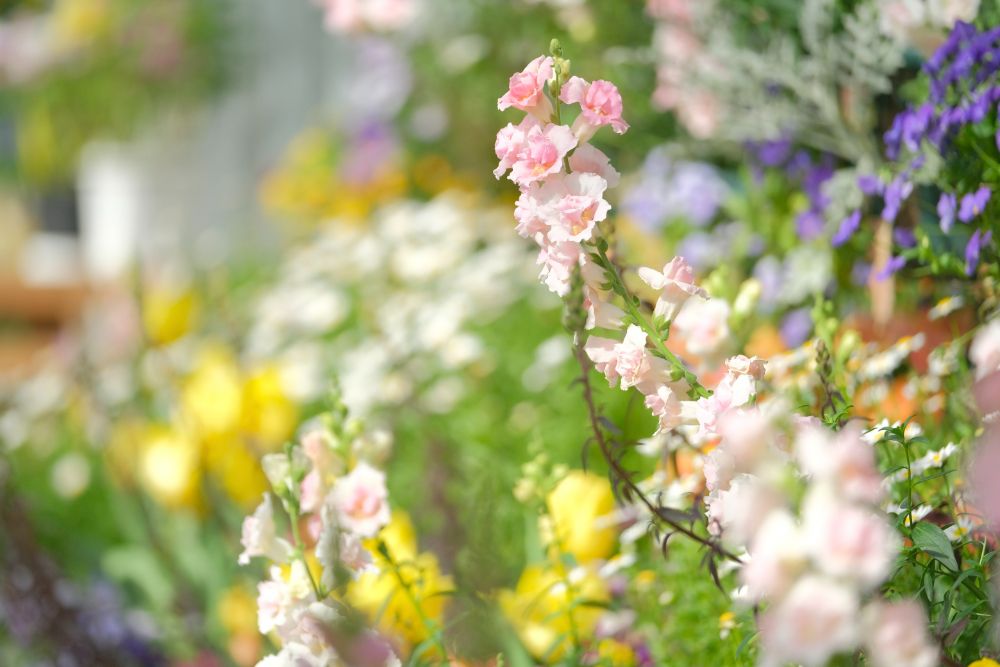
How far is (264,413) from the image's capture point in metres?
1.84

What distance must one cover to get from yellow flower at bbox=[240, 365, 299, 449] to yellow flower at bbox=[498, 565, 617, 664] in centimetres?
71

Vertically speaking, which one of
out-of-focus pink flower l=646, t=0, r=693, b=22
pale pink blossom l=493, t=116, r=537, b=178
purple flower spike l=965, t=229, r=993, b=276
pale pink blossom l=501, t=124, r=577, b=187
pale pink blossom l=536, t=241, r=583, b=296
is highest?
out-of-focus pink flower l=646, t=0, r=693, b=22

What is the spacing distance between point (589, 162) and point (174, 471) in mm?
1299

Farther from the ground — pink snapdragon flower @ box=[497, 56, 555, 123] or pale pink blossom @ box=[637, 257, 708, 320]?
pink snapdragon flower @ box=[497, 56, 555, 123]

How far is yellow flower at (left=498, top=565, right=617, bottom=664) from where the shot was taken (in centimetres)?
105

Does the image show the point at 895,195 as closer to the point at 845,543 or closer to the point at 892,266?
the point at 892,266

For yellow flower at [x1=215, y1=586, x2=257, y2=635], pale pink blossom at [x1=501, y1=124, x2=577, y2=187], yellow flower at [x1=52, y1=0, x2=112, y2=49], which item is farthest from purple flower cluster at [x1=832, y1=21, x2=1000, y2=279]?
Answer: yellow flower at [x1=52, y1=0, x2=112, y2=49]

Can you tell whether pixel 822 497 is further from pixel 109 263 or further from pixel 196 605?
pixel 109 263

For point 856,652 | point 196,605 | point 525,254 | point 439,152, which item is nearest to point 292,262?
point 439,152

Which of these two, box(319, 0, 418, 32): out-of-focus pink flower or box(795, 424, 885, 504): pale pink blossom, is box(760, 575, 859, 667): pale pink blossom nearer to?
box(795, 424, 885, 504): pale pink blossom

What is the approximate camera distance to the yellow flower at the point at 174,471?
6.10ft

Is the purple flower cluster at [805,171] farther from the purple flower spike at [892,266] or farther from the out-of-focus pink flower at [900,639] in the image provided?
the out-of-focus pink flower at [900,639]

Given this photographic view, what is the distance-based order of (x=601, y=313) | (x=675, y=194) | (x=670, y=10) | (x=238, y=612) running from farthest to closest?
(x=675, y=194) < (x=670, y=10) < (x=238, y=612) < (x=601, y=313)

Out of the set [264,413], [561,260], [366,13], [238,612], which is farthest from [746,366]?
[366,13]
